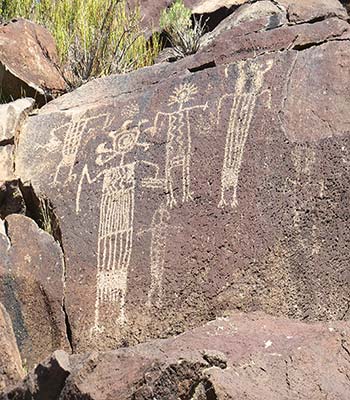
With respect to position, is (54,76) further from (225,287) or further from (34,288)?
(225,287)

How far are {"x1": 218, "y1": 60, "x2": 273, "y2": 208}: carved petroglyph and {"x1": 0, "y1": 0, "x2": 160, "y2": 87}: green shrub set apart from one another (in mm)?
1841

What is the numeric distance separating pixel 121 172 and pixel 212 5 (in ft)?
11.3

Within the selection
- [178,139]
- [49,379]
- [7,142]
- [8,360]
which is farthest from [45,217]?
[49,379]

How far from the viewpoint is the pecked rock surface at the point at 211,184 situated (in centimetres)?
622

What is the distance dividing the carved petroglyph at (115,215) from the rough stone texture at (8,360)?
0.54 m

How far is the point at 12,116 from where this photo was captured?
25.8 feet

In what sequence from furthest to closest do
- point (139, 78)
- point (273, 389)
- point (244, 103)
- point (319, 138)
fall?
point (139, 78), point (244, 103), point (319, 138), point (273, 389)

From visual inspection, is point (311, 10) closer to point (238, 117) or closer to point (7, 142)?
point (238, 117)

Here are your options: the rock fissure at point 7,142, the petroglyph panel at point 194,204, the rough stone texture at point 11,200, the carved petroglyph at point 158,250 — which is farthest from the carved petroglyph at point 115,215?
the rock fissure at point 7,142

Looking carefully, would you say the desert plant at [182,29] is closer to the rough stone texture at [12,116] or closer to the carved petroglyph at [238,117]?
the rough stone texture at [12,116]

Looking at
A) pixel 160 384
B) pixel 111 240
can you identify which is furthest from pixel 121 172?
pixel 160 384

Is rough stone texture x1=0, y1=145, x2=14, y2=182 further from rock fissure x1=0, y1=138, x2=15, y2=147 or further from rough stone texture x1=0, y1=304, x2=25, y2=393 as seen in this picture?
rough stone texture x1=0, y1=304, x2=25, y2=393

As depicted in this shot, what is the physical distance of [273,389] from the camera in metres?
5.12

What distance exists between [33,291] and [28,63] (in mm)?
2436
